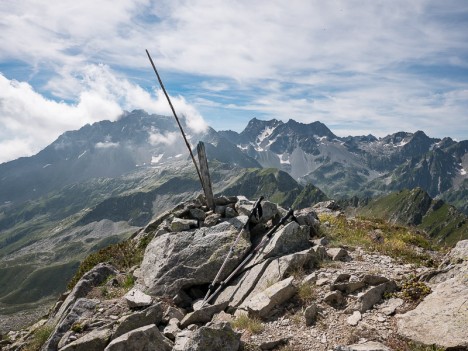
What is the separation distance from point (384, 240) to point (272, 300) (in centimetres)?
963

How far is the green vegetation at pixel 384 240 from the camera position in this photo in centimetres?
1573

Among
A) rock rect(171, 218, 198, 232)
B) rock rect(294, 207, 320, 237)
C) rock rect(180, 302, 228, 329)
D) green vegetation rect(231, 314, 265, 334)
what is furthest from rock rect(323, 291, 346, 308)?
rock rect(171, 218, 198, 232)

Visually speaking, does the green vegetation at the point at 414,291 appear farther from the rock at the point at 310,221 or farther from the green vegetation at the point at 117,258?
the green vegetation at the point at 117,258

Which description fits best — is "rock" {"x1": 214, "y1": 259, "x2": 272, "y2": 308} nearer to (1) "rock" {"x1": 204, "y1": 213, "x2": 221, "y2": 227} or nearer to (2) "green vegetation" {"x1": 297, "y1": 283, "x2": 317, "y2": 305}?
(2) "green vegetation" {"x1": 297, "y1": 283, "x2": 317, "y2": 305}

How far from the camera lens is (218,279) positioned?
Result: 15500 millimetres

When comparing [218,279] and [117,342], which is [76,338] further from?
[218,279]

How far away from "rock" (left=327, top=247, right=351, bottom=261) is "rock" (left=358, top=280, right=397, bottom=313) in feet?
10.7

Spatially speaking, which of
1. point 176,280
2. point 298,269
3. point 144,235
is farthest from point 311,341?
point 144,235

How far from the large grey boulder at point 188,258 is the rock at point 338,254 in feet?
13.0

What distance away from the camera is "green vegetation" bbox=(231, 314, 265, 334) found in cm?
1086

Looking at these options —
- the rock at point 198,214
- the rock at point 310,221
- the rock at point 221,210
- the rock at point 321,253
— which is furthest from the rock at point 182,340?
the rock at point 221,210

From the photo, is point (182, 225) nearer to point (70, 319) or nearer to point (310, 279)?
point (70, 319)

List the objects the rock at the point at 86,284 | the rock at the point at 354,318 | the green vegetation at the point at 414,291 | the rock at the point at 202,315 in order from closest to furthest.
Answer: the rock at the point at 354,318 → the green vegetation at the point at 414,291 → the rock at the point at 202,315 → the rock at the point at 86,284

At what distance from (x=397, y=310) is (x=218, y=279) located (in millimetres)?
7546
